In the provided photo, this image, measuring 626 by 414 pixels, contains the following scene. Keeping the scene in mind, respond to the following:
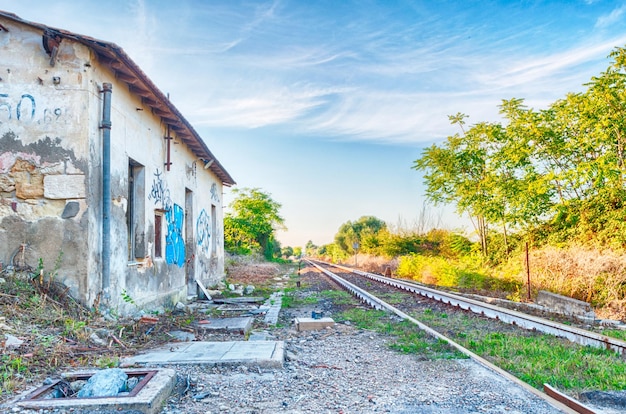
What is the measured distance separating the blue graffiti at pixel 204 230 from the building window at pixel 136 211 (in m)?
5.74

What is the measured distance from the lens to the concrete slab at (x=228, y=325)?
8.19 metres

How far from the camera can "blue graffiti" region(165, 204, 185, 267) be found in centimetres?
1170

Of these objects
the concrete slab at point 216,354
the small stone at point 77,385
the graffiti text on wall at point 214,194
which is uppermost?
the graffiti text on wall at point 214,194

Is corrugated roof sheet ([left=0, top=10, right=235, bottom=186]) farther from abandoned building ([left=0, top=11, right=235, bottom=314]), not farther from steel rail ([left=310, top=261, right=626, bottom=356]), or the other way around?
steel rail ([left=310, top=261, right=626, bottom=356])

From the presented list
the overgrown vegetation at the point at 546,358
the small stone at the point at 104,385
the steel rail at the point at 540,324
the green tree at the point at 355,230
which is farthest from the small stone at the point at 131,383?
the green tree at the point at 355,230

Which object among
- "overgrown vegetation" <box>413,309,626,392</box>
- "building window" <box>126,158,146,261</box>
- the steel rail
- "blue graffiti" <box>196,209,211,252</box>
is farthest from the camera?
"blue graffiti" <box>196,209,211,252</box>

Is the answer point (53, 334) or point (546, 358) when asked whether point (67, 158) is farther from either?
point (546, 358)

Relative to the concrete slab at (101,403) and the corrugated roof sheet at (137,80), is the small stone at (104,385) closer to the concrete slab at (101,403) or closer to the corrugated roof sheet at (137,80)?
the concrete slab at (101,403)

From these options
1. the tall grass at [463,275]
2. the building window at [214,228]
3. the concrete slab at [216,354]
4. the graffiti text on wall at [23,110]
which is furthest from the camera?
the building window at [214,228]

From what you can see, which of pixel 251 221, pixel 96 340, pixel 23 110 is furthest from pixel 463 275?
pixel 251 221

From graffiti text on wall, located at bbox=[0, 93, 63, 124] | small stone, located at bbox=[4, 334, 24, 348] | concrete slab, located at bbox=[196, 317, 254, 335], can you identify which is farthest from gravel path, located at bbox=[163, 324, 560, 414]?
graffiti text on wall, located at bbox=[0, 93, 63, 124]

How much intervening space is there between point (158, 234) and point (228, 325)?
380 cm

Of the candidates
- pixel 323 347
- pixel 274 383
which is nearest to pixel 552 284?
pixel 323 347

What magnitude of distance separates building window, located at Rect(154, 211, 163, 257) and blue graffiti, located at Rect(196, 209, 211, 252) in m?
4.18
